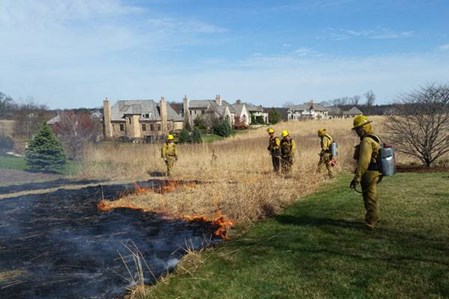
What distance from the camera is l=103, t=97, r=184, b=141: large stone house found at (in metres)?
53.6

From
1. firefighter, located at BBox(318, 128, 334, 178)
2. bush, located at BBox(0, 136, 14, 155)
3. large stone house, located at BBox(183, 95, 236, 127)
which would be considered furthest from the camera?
large stone house, located at BBox(183, 95, 236, 127)

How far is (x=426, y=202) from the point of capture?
765 centimetres

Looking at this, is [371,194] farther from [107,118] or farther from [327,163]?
[107,118]

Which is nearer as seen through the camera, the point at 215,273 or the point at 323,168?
the point at 215,273

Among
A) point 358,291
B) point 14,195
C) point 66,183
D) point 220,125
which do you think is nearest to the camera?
point 358,291

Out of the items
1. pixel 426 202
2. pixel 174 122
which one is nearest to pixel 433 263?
pixel 426 202

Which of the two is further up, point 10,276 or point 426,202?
point 426,202

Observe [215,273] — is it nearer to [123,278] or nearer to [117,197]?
[123,278]

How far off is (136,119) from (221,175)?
132 ft

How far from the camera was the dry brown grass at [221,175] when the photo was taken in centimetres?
909

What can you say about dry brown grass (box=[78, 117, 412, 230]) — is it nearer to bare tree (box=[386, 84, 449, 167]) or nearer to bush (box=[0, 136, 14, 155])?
bare tree (box=[386, 84, 449, 167])

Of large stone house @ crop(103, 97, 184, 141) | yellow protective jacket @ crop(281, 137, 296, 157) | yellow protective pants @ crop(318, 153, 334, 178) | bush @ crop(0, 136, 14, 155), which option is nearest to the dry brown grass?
yellow protective pants @ crop(318, 153, 334, 178)

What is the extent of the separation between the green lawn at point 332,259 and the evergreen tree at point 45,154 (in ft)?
52.2

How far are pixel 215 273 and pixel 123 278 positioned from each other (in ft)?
4.65
